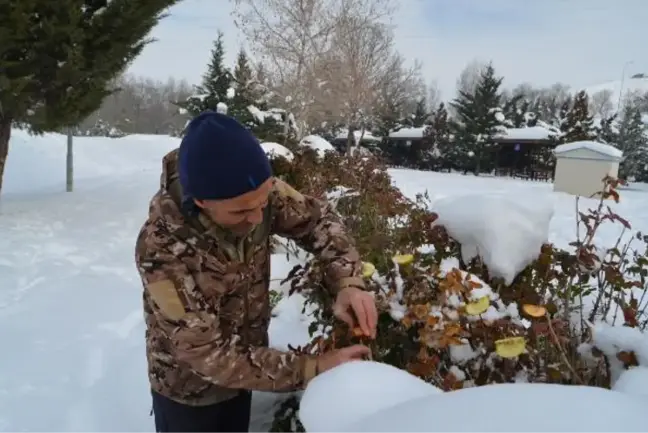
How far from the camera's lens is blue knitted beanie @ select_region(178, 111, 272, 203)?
1240mm

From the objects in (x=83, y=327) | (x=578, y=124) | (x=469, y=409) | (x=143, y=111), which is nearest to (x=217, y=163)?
(x=469, y=409)

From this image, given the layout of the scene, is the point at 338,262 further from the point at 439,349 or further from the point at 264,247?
the point at 439,349

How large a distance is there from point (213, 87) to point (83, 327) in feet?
69.2

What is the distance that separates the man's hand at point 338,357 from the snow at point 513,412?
0.32 metres

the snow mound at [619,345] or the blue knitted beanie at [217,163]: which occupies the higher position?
the blue knitted beanie at [217,163]

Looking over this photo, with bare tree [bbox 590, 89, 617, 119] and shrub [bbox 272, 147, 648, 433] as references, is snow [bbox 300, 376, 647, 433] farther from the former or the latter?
bare tree [bbox 590, 89, 617, 119]

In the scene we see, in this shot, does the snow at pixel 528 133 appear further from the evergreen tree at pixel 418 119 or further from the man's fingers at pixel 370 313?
the man's fingers at pixel 370 313

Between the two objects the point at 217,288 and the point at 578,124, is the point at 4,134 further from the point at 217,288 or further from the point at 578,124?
the point at 578,124

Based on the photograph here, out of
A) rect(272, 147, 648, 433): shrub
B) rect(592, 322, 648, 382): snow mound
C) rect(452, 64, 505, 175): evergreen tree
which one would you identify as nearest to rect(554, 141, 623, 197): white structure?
rect(452, 64, 505, 175): evergreen tree

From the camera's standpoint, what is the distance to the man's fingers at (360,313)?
142 centimetres

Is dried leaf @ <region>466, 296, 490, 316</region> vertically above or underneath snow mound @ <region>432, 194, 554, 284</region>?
underneath

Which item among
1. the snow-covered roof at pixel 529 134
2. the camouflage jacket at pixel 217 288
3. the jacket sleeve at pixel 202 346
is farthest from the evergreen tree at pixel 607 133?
the jacket sleeve at pixel 202 346

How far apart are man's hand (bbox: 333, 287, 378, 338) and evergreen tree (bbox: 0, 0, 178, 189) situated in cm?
653

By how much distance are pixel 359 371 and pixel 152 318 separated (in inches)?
27.2
